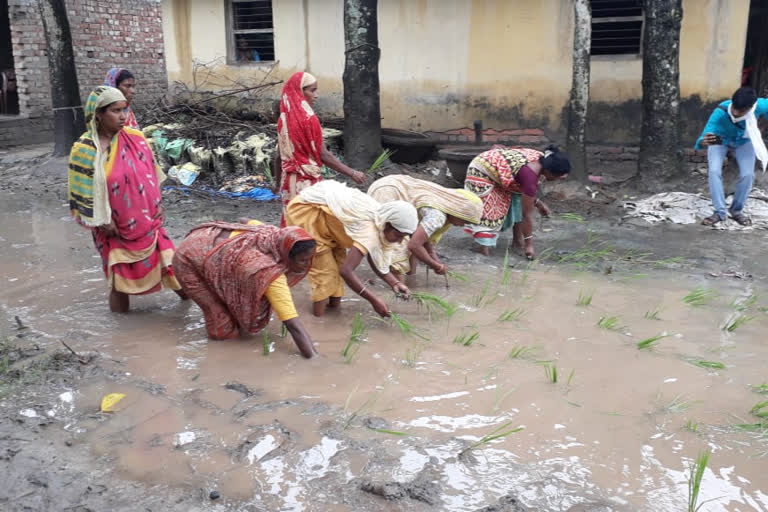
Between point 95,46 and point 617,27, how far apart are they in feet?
31.6

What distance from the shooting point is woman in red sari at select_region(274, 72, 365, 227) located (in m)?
5.42

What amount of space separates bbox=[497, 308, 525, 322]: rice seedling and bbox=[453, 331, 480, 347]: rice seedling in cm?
39

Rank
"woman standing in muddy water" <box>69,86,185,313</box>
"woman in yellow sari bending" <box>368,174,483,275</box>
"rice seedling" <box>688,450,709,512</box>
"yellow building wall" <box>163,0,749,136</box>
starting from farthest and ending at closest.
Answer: "yellow building wall" <box>163,0,749,136</box> < "woman in yellow sari bending" <box>368,174,483,275</box> < "woman standing in muddy water" <box>69,86,185,313</box> < "rice seedling" <box>688,450,709,512</box>

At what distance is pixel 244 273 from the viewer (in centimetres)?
374

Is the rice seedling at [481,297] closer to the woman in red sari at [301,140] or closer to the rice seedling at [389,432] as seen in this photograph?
the woman in red sari at [301,140]

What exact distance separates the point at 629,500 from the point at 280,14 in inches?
396

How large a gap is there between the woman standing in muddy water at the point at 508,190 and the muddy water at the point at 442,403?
43.6 inches

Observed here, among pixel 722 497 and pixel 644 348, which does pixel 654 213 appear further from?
pixel 722 497

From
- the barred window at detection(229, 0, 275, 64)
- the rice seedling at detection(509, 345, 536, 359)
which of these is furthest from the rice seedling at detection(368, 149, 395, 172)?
the rice seedling at detection(509, 345, 536, 359)

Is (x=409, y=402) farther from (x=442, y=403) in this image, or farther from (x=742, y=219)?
(x=742, y=219)

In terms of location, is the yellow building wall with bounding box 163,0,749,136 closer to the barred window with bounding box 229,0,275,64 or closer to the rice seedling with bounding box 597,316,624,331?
the barred window with bounding box 229,0,275,64

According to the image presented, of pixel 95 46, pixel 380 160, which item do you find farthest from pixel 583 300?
pixel 95 46

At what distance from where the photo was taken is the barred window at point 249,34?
11.5m

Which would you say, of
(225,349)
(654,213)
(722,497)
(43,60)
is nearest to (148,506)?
(225,349)
